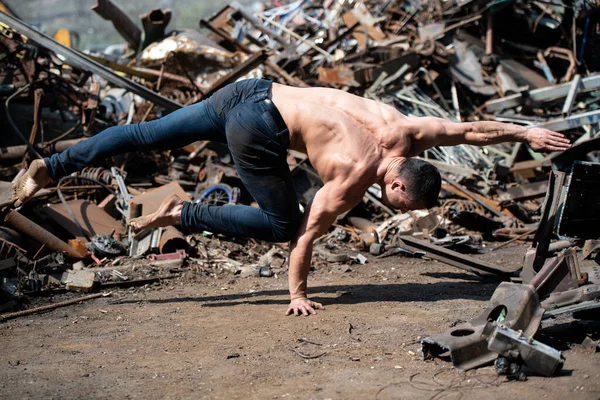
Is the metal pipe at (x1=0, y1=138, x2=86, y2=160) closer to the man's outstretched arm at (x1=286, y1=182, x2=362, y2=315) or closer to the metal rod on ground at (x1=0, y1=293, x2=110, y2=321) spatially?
the metal rod on ground at (x1=0, y1=293, x2=110, y2=321)

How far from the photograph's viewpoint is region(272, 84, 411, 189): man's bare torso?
4160 mm

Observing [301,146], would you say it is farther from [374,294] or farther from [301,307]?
[374,294]

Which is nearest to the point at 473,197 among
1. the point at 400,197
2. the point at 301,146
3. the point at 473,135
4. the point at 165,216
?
the point at 473,135

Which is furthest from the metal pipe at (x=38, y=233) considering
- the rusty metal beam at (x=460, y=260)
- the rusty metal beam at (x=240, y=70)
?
the rusty metal beam at (x=460, y=260)

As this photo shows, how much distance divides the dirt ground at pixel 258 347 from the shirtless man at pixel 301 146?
1.71 feet

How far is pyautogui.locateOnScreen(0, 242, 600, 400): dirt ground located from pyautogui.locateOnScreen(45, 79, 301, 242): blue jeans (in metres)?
0.64

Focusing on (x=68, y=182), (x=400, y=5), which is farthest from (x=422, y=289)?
(x=400, y=5)

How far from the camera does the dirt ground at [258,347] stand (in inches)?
120

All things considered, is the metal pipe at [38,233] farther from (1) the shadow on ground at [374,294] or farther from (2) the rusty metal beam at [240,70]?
(2) the rusty metal beam at [240,70]

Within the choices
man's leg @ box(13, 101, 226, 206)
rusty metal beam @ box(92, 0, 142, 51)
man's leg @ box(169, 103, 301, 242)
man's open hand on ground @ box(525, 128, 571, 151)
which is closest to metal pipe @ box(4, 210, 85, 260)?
man's leg @ box(13, 101, 226, 206)

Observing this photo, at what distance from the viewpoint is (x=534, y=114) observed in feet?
32.3

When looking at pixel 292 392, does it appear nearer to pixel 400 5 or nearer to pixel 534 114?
pixel 534 114

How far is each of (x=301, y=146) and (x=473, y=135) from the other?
120 cm

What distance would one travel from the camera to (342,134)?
4176mm
